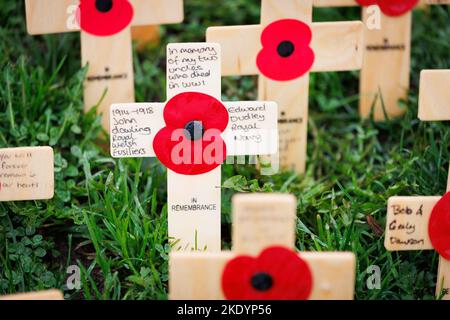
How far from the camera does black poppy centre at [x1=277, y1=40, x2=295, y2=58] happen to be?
7.45 feet

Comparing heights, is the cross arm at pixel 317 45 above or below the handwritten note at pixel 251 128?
above

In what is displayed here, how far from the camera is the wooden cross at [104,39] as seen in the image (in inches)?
92.9

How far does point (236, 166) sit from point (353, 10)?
45.4 inches

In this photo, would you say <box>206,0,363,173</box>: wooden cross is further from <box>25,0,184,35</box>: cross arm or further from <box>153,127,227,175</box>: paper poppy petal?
<box>153,127,227,175</box>: paper poppy petal

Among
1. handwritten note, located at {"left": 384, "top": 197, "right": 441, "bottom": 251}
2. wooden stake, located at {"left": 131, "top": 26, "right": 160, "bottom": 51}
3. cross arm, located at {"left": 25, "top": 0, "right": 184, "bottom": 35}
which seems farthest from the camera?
A: wooden stake, located at {"left": 131, "top": 26, "right": 160, "bottom": 51}

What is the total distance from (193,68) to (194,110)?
0.34ft

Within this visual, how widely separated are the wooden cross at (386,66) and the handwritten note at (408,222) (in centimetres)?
79

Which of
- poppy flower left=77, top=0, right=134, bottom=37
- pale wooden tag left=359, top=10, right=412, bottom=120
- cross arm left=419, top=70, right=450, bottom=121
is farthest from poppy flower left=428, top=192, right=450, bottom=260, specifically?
poppy flower left=77, top=0, right=134, bottom=37

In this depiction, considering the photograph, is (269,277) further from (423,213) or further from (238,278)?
(423,213)

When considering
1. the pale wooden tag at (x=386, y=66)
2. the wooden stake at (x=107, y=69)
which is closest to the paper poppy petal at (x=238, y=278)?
the wooden stake at (x=107, y=69)

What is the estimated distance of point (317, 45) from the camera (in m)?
2.30

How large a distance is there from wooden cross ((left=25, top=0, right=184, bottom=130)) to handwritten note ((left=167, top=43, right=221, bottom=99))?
0.53 m

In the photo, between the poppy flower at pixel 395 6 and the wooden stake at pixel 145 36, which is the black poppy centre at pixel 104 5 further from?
the poppy flower at pixel 395 6

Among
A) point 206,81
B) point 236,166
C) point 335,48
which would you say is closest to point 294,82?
point 335,48
